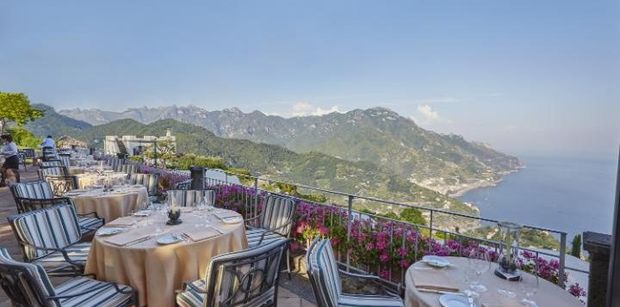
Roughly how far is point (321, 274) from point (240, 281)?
0.59 metres

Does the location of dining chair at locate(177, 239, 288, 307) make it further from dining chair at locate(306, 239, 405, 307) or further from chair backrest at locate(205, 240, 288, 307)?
dining chair at locate(306, 239, 405, 307)

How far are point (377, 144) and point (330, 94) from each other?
18.7m

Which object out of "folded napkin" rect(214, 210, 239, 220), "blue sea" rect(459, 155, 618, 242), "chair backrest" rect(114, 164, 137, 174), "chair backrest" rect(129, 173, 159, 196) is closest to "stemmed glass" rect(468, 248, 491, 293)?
"blue sea" rect(459, 155, 618, 242)

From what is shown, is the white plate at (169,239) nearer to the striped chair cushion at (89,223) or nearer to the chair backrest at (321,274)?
the chair backrest at (321,274)

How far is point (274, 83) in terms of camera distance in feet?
92.1

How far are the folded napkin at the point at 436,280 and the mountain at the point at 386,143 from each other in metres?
19.0

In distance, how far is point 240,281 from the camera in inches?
86.9

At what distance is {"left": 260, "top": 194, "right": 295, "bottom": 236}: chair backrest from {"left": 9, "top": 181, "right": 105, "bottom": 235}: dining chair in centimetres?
228

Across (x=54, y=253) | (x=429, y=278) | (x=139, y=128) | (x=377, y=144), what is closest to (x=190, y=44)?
(x=54, y=253)

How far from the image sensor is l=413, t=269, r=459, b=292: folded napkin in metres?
1.89

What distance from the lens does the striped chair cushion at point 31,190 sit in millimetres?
4722

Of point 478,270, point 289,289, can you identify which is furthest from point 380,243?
point 478,270

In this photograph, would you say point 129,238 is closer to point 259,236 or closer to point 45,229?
point 45,229

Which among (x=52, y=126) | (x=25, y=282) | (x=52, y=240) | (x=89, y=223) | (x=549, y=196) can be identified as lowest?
(x=549, y=196)
